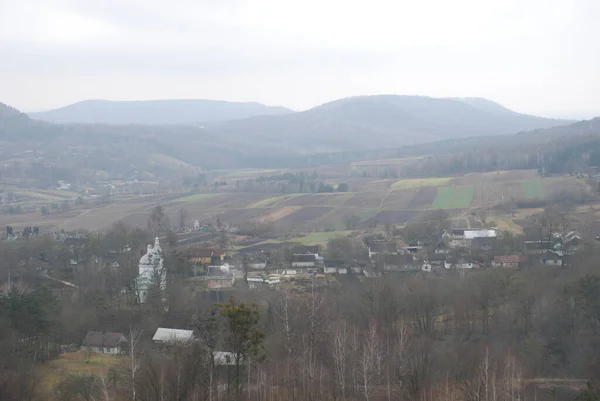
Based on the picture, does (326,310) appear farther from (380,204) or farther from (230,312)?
(380,204)

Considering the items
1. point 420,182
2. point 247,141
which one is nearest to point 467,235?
point 420,182

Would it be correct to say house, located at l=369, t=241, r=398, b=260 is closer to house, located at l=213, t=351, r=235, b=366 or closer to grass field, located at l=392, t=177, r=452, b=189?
house, located at l=213, t=351, r=235, b=366

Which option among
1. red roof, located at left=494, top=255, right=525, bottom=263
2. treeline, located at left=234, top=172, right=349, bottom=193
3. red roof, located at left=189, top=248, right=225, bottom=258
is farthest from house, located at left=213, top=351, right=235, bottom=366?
treeline, located at left=234, top=172, right=349, bottom=193

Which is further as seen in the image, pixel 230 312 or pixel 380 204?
pixel 380 204

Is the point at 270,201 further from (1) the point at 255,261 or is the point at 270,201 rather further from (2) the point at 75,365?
(2) the point at 75,365

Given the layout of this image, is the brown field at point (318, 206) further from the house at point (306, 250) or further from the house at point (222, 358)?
the house at point (222, 358)

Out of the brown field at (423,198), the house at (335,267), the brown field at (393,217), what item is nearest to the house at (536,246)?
the house at (335,267)

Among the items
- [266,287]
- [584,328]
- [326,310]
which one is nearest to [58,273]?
[266,287]
